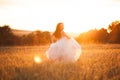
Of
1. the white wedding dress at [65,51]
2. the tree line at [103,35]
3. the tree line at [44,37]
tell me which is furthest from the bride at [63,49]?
the tree line at [103,35]

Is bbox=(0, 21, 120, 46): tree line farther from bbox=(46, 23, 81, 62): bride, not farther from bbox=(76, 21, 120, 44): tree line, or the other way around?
bbox=(46, 23, 81, 62): bride

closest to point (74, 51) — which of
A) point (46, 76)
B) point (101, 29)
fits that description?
point (46, 76)

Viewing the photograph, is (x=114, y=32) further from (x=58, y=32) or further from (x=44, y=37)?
(x=58, y=32)

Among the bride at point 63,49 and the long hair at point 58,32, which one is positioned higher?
the long hair at point 58,32

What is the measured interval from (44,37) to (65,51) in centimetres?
2745

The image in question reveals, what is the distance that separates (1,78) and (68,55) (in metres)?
5.36

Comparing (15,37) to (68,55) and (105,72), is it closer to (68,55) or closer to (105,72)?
(68,55)

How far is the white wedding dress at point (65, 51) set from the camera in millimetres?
14339

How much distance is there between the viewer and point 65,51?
14406 mm

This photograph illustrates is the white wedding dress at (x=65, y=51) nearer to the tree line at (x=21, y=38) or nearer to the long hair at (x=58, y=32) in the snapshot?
the long hair at (x=58, y=32)

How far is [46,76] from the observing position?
31.8 feet

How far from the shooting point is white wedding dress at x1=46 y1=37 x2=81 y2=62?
565 inches

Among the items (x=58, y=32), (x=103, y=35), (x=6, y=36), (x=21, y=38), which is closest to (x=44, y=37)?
(x=21, y=38)

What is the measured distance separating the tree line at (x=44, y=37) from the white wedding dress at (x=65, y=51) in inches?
968
